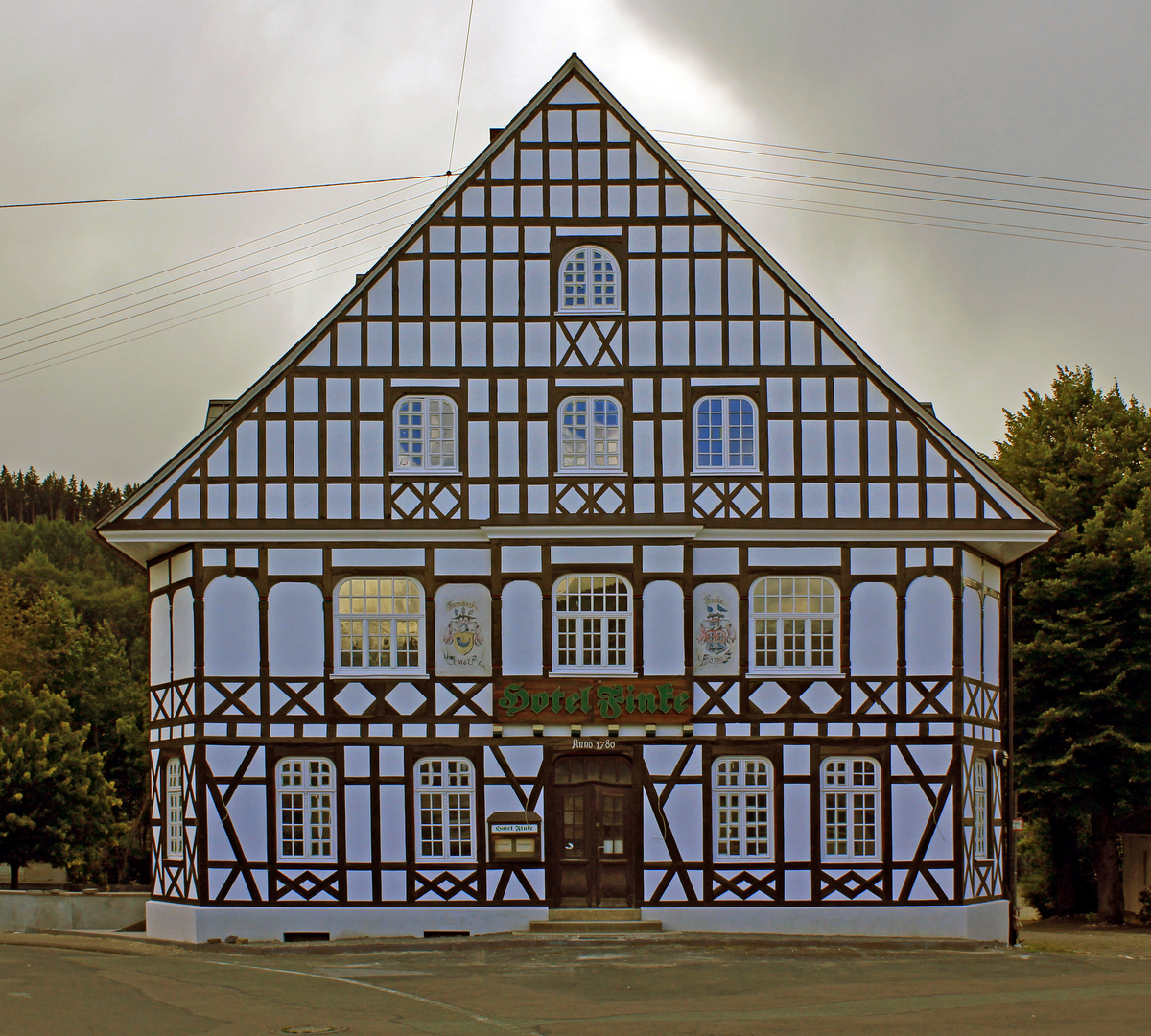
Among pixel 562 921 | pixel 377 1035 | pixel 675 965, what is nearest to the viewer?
pixel 377 1035

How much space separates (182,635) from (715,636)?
9.21 m

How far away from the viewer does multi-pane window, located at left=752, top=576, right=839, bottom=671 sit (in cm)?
2539

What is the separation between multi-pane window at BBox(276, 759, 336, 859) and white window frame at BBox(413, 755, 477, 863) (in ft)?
4.89

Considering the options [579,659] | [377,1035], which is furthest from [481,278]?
[377,1035]

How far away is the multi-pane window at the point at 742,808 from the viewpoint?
81.7 feet

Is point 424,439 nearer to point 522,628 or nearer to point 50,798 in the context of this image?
point 522,628

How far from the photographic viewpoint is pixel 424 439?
2555cm

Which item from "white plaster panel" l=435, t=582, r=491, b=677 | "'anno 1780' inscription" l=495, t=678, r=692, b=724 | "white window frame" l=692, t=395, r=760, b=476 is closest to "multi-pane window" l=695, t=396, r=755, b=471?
"white window frame" l=692, t=395, r=760, b=476

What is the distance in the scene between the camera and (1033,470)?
3497 cm

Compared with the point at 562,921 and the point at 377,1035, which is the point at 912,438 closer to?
the point at 562,921

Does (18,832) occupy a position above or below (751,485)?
below

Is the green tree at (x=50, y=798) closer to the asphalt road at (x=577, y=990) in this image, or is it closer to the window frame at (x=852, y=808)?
the asphalt road at (x=577, y=990)

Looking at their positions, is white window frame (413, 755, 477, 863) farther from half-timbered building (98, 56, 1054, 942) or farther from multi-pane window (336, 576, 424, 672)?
multi-pane window (336, 576, 424, 672)

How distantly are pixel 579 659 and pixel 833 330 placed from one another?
7270mm
